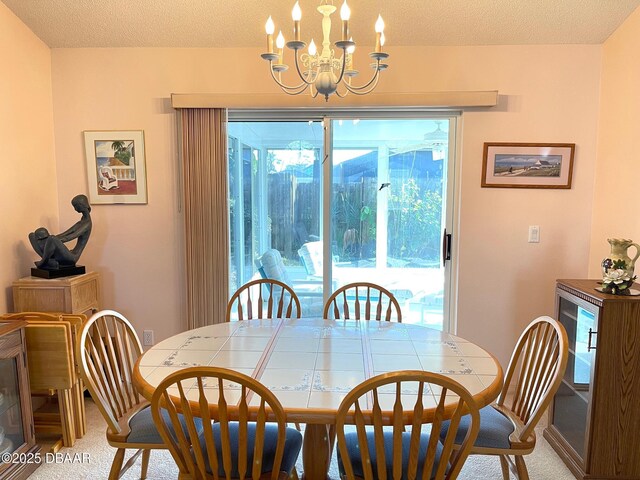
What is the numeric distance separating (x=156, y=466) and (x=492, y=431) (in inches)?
65.7

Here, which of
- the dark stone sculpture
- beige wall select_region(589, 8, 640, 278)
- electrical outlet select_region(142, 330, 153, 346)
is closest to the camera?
beige wall select_region(589, 8, 640, 278)

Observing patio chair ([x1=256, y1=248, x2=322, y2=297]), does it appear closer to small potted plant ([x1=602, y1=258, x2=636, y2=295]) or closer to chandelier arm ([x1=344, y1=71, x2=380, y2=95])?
chandelier arm ([x1=344, y1=71, x2=380, y2=95])

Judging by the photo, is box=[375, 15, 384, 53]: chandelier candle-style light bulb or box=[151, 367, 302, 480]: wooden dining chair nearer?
box=[151, 367, 302, 480]: wooden dining chair

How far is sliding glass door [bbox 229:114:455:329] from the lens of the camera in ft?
9.78

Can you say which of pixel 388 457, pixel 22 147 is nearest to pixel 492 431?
pixel 388 457

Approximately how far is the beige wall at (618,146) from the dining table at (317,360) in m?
1.48

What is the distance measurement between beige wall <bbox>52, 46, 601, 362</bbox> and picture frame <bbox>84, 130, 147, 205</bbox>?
0.06m

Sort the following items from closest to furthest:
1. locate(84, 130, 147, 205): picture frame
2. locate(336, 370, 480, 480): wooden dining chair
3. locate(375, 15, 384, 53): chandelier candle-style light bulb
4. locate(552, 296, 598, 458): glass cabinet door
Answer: locate(336, 370, 480, 480): wooden dining chair < locate(375, 15, 384, 53): chandelier candle-style light bulb < locate(552, 296, 598, 458): glass cabinet door < locate(84, 130, 147, 205): picture frame

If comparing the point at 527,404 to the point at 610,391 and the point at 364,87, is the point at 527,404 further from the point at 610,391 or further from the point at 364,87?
the point at 364,87

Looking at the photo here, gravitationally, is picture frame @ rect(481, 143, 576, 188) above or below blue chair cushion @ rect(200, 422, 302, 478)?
above

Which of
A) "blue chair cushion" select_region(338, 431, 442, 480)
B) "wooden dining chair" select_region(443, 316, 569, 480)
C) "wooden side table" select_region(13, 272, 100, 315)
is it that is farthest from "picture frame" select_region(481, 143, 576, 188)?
"wooden side table" select_region(13, 272, 100, 315)

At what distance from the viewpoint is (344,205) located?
303 centimetres

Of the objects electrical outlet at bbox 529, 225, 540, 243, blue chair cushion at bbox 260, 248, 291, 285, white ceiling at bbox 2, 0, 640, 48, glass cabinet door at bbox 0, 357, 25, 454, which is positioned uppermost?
white ceiling at bbox 2, 0, 640, 48

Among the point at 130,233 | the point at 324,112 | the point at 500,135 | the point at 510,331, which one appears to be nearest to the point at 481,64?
the point at 500,135
